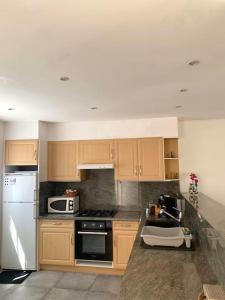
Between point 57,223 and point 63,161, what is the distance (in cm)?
108

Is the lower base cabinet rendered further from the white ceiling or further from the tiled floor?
the white ceiling

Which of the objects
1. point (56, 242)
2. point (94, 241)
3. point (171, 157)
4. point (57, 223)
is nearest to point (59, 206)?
point (57, 223)

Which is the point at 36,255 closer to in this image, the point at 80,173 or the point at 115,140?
the point at 80,173

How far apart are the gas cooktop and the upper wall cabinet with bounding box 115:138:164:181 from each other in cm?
62

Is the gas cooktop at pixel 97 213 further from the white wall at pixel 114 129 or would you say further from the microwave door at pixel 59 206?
the white wall at pixel 114 129

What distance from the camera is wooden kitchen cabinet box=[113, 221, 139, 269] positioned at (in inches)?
152

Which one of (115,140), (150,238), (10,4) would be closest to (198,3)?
(10,4)

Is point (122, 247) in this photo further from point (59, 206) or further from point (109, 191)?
point (59, 206)

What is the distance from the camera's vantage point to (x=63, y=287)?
3531 mm

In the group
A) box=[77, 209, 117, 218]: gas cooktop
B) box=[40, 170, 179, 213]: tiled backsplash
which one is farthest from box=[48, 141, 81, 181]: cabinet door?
box=[77, 209, 117, 218]: gas cooktop

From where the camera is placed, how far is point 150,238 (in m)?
2.45

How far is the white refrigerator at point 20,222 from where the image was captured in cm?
408

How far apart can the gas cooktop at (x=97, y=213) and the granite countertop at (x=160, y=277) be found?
178 cm

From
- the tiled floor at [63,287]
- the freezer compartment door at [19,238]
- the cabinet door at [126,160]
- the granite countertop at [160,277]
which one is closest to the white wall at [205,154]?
the cabinet door at [126,160]
